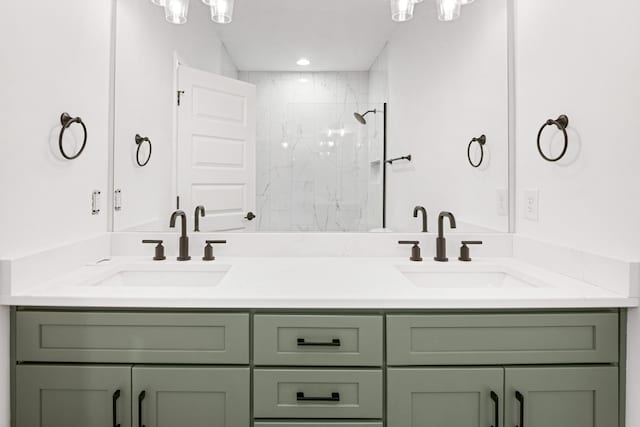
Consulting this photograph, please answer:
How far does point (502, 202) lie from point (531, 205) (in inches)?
5.8

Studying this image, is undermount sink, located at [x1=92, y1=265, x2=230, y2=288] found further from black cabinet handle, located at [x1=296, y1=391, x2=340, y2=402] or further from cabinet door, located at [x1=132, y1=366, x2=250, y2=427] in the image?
black cabinet handle, located at [x1=296, y1=391, x2=340, y2=402]

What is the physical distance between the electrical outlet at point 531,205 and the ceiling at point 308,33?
877 mm

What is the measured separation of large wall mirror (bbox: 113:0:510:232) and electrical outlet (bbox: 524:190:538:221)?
4.1 inches

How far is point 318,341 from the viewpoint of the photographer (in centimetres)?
123

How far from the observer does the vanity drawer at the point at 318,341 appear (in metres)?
1.22

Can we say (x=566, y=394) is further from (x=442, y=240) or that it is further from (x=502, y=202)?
(x=502, y=202)

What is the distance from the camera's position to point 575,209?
1.45m

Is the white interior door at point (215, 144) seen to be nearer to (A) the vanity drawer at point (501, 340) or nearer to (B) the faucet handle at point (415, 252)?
(B) the faucet handle at point (415, 252)

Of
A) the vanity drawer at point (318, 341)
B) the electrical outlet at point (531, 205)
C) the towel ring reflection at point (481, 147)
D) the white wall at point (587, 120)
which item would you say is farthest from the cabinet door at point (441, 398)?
the towel ring reflection at point (481, 147)

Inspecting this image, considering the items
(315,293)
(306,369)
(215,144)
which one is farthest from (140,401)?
(215,144)

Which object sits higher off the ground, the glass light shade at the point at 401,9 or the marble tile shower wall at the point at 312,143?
the glass light shade at the point at 401,9

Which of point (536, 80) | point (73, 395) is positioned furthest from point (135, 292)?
point (536, 80)

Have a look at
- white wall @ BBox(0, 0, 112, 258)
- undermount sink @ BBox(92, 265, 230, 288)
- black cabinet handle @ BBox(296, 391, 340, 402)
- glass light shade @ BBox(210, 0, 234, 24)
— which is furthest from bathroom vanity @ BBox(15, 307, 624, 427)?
glass light shade @ BBox(210, 0, 234, 24)

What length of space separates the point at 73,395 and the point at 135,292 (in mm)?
Result: 339
